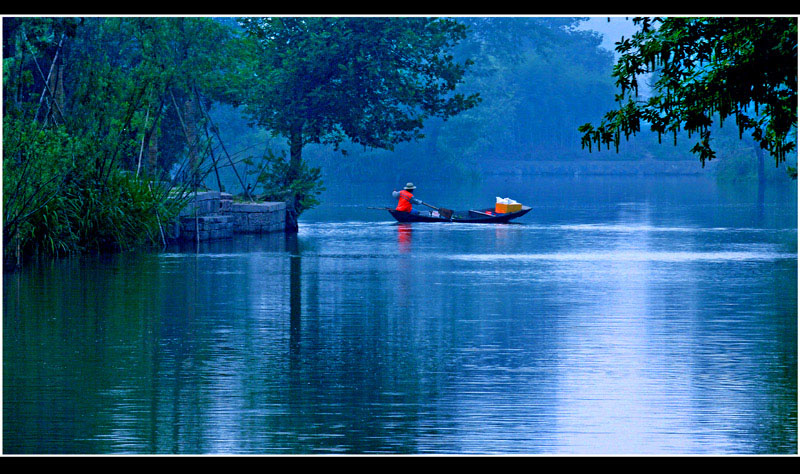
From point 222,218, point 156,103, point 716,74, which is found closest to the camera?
point 716,74

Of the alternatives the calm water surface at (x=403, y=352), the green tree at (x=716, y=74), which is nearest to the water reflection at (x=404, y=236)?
the calm water surface at (x=403, y=352)

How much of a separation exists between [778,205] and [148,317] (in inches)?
1511

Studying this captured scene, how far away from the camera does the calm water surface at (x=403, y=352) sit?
32.4ft

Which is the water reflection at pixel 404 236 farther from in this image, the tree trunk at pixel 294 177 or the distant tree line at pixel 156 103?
the tree trunk at pixel 294 177

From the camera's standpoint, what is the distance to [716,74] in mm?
13766

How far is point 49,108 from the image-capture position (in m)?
27.2

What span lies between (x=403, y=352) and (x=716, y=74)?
4.12m

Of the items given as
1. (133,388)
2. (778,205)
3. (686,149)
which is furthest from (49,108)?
(686,149)

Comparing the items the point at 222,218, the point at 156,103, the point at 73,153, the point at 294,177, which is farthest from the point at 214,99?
the point at 73,153

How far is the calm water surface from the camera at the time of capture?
987cm

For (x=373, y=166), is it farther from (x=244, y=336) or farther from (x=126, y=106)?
(x=244, y=336)

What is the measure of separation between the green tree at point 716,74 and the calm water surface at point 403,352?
7.38ft

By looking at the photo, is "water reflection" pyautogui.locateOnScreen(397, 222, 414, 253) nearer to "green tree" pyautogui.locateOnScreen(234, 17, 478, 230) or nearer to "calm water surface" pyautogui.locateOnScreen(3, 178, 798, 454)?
Result: "calm water surface" pyautogui.locateOnScreen(3, 178, 798, 454)

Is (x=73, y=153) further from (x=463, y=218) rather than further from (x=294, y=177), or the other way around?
(x=463, y=218)
